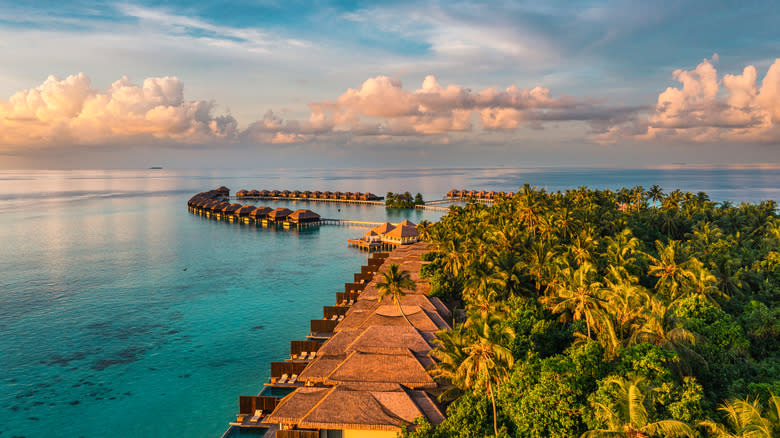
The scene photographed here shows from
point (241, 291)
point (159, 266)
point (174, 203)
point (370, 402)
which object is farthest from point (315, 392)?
point (174, 203)

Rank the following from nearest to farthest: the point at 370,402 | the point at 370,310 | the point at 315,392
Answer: the point at 370,402 < the point at 315,392 < the point at 370,310

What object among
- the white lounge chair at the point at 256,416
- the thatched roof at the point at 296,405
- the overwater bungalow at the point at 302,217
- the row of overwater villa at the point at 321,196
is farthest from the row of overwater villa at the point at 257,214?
the thatched roof at the point at 296,405

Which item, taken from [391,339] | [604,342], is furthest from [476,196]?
[604,342]

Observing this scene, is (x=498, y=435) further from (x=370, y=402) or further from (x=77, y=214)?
(x=77, y=214)

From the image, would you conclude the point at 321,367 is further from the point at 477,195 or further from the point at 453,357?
the point at 477,195

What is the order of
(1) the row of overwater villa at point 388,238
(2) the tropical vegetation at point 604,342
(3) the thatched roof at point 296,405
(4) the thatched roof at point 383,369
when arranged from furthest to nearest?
(1) the row of overwater villa at point 388,238, (4) the thatched roof at point 383,369, (3) the thatched roof at point 296,405, (2) the tropical vegetation at point 604,342

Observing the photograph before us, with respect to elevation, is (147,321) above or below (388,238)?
below

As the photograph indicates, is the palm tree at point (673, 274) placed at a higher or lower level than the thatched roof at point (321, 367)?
higher

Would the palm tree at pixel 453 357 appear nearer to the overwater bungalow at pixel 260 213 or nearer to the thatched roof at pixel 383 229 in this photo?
the thatched roof at pixel 383 229
